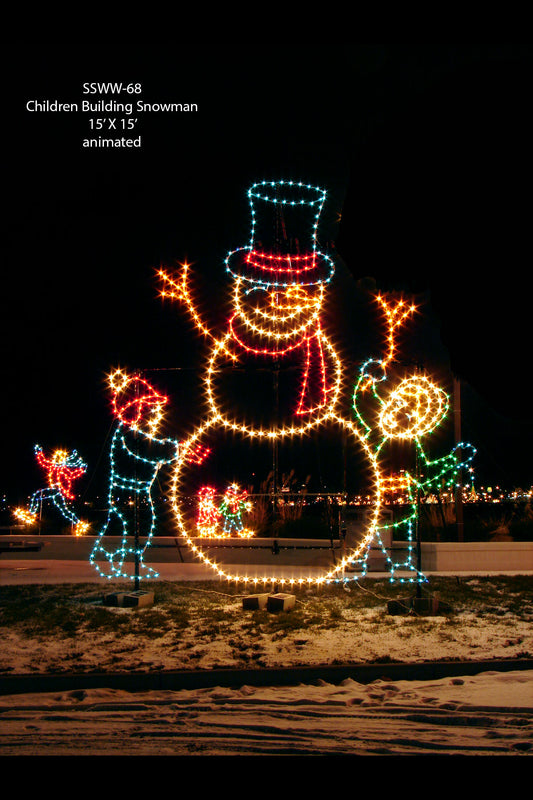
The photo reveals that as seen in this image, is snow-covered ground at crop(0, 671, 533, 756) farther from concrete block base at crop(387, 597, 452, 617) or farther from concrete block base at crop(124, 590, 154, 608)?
concrete block base at crop(124, 590, 154, 608)

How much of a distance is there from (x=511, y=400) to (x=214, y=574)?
8.13 metres

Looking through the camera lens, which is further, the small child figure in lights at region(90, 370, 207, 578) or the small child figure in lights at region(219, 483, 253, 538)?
the small child figure in lights at region(219, 483, 253, 538)

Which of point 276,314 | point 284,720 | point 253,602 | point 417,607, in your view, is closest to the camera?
point 284,720

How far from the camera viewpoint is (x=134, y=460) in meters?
8.77

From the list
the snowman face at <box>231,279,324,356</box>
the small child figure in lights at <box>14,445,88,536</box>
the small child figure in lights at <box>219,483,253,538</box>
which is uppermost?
the snowman face at <box>231,279,324,356</box>

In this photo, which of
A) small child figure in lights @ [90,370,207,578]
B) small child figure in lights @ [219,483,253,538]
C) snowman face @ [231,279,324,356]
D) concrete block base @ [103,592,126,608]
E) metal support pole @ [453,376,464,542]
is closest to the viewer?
concrete block base @ [103,592,126,608]

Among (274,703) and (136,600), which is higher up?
(136,600)

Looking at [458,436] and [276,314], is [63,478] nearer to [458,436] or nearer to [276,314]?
[276,314]

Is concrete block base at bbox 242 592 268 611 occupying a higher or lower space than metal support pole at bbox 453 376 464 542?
lower

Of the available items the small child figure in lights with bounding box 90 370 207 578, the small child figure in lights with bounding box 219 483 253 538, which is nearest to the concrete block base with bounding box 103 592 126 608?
the small child figure in lights with bounding box 90 370 207 578

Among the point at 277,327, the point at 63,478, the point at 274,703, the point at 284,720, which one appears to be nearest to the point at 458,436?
the point at 277,327

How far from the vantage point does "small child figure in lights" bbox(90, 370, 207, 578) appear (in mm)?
8787

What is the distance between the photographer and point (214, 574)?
10867 mm
